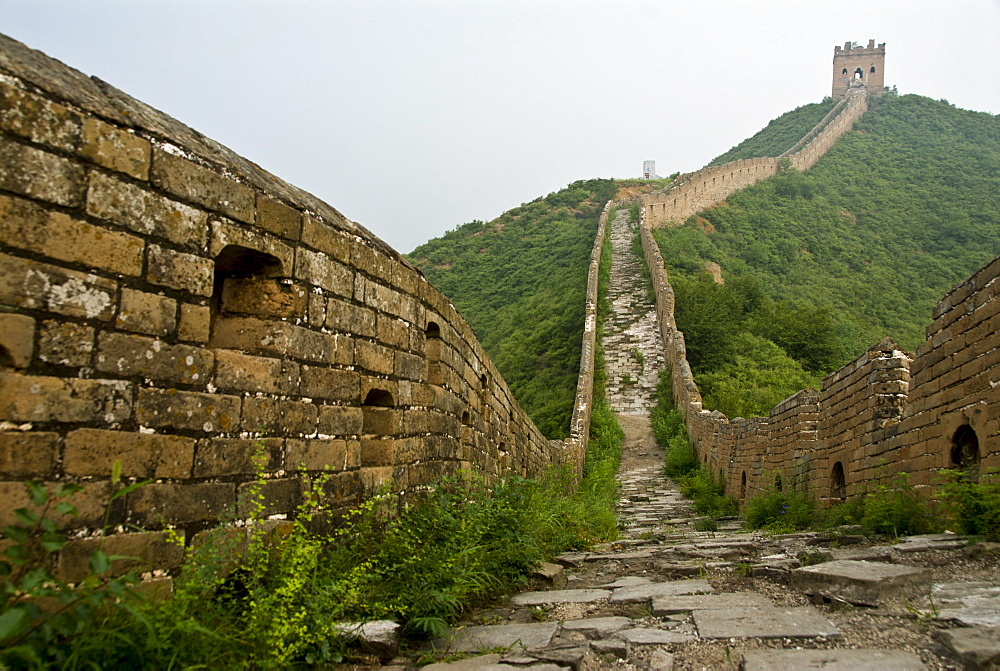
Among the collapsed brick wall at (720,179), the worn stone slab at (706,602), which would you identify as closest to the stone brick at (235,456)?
the worn stone slab at (706,602)

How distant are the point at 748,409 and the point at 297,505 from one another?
49.7 ft

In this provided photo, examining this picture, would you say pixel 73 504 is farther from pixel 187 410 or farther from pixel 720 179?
pixel 720 179

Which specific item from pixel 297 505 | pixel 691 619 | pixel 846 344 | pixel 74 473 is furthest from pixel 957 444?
pixel 846 344

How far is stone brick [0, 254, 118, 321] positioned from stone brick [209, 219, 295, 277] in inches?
25.3

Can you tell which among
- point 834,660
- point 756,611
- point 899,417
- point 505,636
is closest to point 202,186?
point 505,636

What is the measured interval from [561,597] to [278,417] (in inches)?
84.9

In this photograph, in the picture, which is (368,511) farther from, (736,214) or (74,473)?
(736,214)

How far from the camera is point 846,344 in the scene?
80.7ft

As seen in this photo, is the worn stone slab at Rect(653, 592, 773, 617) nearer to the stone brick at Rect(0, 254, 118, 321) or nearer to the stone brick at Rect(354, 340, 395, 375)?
the stone brick at Rect(354, 340, 395, 375)

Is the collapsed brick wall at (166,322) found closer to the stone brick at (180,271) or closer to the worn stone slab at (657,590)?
the stone brick at (180,271)

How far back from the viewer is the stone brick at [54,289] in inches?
109

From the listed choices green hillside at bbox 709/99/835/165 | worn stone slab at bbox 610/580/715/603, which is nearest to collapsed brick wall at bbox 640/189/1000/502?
worn stone slab at bbox 610/580/715/603

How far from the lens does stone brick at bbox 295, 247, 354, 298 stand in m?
4.26

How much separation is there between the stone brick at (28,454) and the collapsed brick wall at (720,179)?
1403 inches
